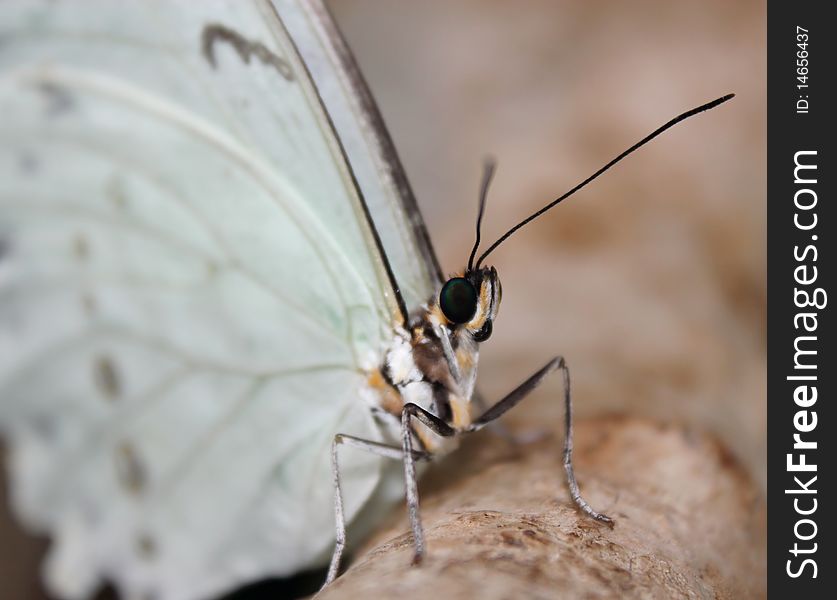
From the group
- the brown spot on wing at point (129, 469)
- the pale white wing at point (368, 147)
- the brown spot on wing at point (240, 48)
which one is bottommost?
the brown spot on wing at point (129, 469)

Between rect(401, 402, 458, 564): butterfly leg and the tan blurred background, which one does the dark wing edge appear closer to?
rect(401, 402, 458, 564): butterfly leg

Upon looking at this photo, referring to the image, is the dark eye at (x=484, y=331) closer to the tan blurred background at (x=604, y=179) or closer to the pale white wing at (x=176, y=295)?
the pale white wing at (x=176, y=295)

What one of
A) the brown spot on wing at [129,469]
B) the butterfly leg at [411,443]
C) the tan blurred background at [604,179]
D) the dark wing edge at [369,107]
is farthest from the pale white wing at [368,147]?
the brown spot on wing at [129,469]

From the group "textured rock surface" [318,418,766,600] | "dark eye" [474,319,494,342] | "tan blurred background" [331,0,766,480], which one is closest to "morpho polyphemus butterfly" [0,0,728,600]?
"dark eye" [474,319,494,342]

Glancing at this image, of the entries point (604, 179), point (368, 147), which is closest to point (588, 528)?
point (368, 147)

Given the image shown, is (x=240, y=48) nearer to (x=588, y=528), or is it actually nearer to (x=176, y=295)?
(x=176, y=295)

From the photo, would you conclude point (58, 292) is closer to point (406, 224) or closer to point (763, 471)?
point (406, 224)
